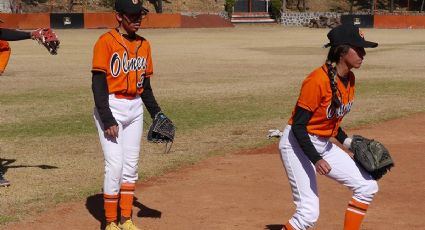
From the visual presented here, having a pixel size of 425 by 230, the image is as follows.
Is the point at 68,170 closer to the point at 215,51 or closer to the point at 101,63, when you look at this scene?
the point at 101,63

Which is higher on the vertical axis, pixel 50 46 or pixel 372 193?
pixel 50 46

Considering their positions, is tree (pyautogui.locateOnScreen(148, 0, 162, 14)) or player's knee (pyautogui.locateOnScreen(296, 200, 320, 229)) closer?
player's knee (pyautogui.locateOnScreen(296, 200, 320, 229))

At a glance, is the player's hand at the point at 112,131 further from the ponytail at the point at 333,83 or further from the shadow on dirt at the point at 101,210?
the ponytail at the point at 333,83

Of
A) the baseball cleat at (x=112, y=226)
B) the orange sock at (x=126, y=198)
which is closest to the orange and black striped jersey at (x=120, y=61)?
the orange sock at (x=126, y=198)

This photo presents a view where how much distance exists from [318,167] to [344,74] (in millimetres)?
814

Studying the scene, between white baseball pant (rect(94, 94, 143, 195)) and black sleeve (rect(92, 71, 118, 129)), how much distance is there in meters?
0.17

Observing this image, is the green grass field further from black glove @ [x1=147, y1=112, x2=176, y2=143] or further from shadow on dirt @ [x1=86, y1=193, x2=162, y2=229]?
black glove @ [x1=147, y1=112, x2=176, y2=143]

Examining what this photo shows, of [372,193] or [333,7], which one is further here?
[333,7]

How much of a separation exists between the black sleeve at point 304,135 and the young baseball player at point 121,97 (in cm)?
184

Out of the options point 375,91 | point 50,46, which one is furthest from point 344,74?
point 375,91

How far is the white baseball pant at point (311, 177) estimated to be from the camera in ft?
21.5

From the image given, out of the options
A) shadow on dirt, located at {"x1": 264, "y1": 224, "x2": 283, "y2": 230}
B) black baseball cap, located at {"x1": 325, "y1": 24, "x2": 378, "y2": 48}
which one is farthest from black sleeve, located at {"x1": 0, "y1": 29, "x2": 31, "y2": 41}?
black baseball cap, located at {"x1": 325, "y1": 24, "x2": 378, "y2": 48}

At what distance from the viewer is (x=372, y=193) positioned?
6.64 m

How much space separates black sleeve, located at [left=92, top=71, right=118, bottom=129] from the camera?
23.8 ft
